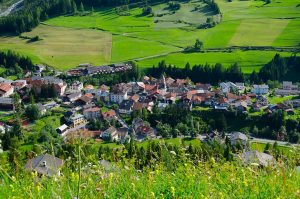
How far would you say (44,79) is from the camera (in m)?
45.6

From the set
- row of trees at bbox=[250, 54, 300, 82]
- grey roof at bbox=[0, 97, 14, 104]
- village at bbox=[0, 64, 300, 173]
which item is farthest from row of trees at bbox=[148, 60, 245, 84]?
grey roof at bbox=[0, 97, 14, 104]

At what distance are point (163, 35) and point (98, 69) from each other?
16.5m

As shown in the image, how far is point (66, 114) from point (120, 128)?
6.19m

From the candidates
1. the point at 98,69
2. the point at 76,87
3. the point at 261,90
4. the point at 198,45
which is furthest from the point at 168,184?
the point at 198,45

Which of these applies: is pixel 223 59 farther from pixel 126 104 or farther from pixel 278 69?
pixel 126 104

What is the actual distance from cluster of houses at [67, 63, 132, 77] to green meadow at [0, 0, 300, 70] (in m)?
2.59

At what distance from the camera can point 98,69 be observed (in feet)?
161

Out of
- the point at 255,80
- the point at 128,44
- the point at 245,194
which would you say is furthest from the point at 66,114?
the point at 245,194

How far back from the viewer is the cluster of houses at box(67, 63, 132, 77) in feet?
160

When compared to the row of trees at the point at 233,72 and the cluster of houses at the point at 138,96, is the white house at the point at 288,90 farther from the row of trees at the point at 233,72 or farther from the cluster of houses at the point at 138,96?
the row of trees at the point at 233,72

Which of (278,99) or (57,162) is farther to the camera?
(278,99)

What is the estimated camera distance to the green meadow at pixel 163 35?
53750mm

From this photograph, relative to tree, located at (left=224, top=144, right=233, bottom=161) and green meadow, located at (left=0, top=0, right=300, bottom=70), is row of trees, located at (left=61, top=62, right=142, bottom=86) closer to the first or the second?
green meadow, located at (left=0, top=0, right=300, bottom=70)

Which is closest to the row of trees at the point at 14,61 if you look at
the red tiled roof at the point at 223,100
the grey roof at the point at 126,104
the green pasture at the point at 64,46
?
the green pasture at the point at 64,46
